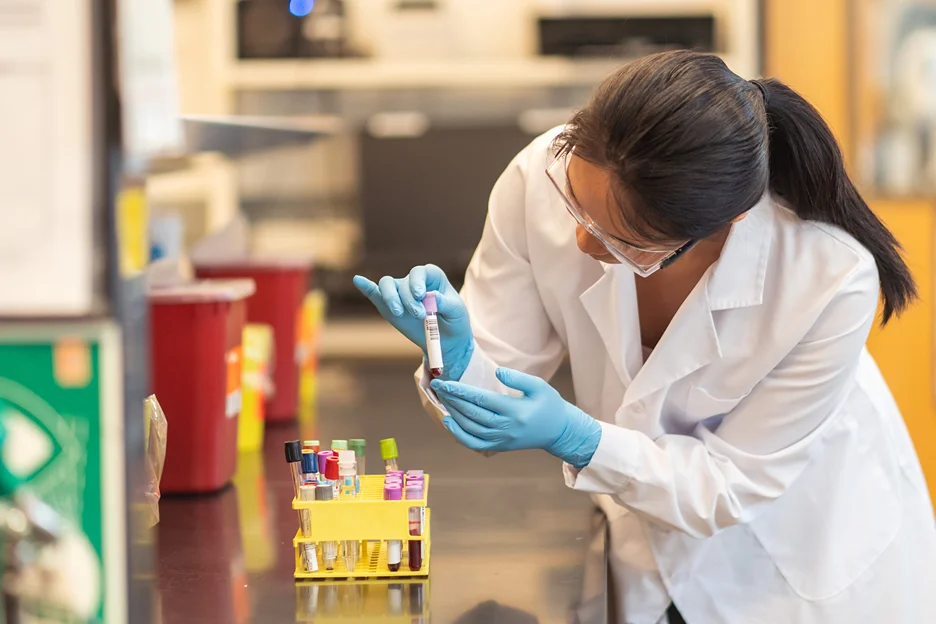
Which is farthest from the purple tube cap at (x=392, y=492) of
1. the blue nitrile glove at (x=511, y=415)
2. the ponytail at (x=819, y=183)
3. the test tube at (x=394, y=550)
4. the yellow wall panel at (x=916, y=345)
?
the yellow wall panel at (x=916, y=345)

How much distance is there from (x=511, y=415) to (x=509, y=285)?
0.31m

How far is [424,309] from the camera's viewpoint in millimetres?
1251

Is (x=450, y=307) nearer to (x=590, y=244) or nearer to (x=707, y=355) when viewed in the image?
(x=590, y=244)

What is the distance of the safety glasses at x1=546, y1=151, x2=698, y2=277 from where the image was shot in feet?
3.89

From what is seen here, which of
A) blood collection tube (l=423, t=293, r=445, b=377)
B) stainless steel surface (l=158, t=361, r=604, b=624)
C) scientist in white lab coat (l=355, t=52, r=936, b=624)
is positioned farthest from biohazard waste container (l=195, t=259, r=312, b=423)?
blood collection tube (l=423, t=293, r=445, b=377)

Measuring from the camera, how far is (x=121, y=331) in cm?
70

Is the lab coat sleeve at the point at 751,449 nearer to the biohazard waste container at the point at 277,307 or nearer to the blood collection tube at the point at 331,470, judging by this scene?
the blood collection tube at the point at 331,470

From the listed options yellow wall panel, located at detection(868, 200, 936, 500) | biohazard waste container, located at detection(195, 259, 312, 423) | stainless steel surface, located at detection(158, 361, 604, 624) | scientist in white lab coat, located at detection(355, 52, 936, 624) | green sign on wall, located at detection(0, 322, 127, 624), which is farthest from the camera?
yellow wall panel, located at detection(868, 200, 936, 500)

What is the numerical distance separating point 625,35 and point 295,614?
104 inches

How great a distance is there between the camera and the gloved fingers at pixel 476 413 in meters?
1.19

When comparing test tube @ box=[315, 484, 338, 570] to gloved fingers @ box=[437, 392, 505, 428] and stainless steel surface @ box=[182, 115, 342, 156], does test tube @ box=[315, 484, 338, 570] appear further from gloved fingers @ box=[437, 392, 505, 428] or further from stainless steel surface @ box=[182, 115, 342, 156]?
stainless steel surface @ box=[182, 115, 342, 156]

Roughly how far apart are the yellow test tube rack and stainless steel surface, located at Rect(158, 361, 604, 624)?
3 cm

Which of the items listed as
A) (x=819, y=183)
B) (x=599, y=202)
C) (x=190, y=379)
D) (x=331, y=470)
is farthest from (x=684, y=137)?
(x=190, y=379)

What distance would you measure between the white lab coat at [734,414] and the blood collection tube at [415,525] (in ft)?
0.71
